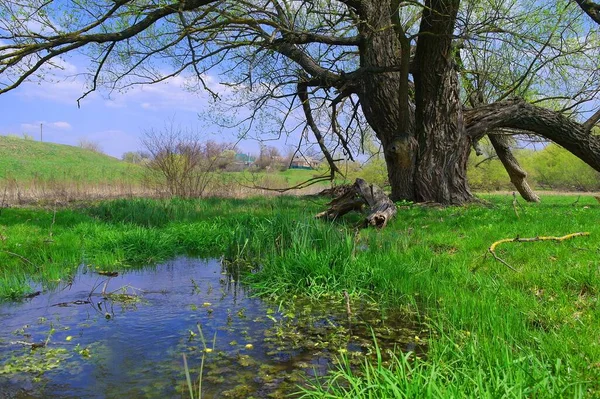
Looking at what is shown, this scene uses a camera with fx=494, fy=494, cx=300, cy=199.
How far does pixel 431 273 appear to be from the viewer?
225 inches

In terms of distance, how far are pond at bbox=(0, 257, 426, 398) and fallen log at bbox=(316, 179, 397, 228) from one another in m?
3.43

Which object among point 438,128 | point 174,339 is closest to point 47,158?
point 438,128

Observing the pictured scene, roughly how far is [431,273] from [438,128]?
631cm

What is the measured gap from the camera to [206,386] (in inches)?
128

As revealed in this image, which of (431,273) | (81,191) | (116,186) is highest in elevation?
(116,186)

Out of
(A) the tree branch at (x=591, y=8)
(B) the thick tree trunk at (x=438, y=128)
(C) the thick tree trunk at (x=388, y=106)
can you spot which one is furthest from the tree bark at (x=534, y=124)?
(A) the tree branch at (x=591, y=8)

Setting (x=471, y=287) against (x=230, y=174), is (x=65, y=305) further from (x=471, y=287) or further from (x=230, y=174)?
(x=230, y=174)

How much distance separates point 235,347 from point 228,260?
368 centimetres

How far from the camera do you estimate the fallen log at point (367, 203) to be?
28.4 ft

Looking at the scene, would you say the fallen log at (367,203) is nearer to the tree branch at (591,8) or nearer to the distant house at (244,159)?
the tree branch at (591,8)

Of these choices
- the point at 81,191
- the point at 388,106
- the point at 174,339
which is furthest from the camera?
the point at 81,191

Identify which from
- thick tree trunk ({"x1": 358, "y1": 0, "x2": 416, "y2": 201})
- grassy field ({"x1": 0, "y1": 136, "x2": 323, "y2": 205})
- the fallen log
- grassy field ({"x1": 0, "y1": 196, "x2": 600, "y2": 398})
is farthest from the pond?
grassy field ({"x1": 0, "y1": 136, "x2": 323, "y2": 205})

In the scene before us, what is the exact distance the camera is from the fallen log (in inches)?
340

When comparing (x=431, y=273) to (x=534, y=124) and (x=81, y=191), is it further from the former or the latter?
(x=81, y=191)
